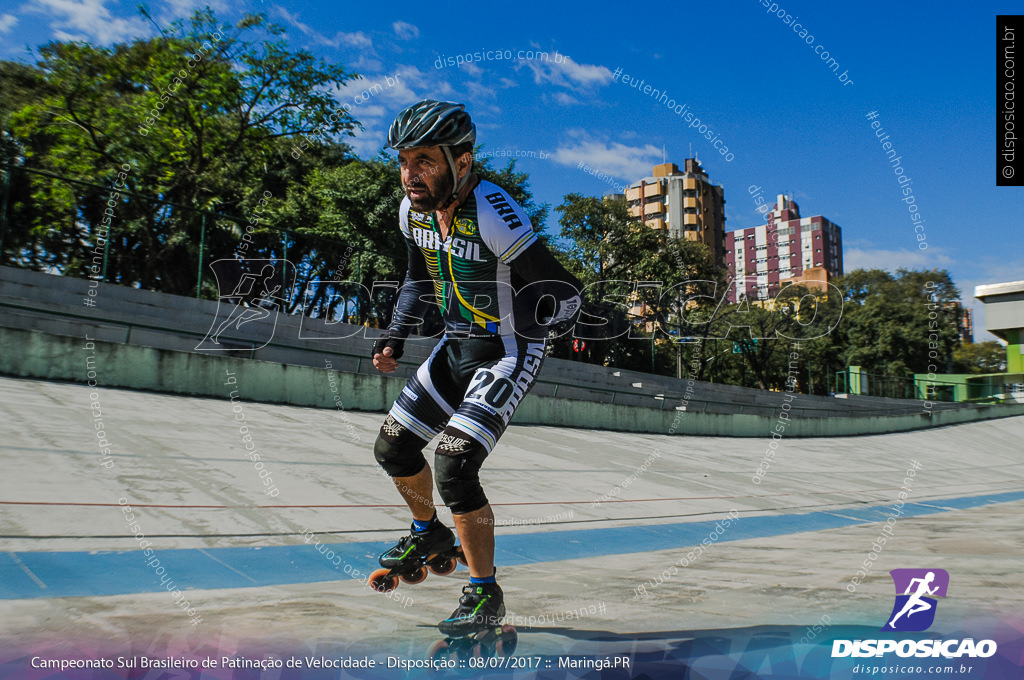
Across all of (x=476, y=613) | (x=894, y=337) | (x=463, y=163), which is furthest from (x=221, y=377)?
(x=894, y=337)

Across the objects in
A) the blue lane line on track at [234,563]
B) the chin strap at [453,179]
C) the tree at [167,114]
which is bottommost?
the blue lane line on track at [234,563]

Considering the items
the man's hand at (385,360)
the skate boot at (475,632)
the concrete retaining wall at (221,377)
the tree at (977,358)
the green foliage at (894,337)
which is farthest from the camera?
the tree at (977,358)

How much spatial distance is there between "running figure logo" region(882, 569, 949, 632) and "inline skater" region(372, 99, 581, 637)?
1695mm

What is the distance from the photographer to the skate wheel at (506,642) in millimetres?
2223

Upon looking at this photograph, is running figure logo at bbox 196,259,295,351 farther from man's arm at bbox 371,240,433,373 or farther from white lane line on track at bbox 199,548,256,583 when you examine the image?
man's arm at bbox 371,240,433,373

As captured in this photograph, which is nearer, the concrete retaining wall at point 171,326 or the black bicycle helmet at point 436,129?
the black bicycle helmet at point 436,129

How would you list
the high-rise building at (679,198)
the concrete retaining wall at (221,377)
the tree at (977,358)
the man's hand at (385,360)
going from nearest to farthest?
the man's hand at (385,360) → the concrete retaining wall at (221,377) → the tree at (977,358) → the high-rise building at (679,198)

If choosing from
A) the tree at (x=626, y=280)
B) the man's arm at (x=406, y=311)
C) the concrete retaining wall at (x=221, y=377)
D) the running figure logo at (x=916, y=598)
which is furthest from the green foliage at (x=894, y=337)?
the man's arm at (x=406, y=311)

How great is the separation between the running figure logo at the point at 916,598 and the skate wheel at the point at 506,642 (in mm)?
1479

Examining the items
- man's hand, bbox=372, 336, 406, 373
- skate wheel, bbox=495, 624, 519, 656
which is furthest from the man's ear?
skate wheel, bbox=495, 624, 519, 656

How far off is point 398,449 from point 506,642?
3.11ft

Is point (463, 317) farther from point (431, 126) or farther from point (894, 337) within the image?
point (894, 337)

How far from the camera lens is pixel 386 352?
3.16 meters

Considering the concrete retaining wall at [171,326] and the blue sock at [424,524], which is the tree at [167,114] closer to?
the concrete retaining wall at [171,326]
